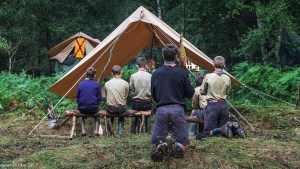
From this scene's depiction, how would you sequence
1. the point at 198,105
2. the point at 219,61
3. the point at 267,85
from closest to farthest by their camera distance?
the point at 219,61, the point at 198,105, the point at 267,85

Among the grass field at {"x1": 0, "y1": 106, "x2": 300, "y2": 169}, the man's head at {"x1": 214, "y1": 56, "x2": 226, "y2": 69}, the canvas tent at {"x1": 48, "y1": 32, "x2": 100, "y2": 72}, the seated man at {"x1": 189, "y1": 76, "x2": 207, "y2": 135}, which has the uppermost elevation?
the canvas tent at {"x1": 48, "y1": 32, "x2": 100, "y2": 72}

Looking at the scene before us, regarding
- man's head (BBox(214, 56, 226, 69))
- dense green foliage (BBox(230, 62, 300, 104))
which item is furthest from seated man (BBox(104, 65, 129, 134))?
dense green foliage (BBox(230, 62, 300, 104))

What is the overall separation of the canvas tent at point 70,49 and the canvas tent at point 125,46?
11.8 m

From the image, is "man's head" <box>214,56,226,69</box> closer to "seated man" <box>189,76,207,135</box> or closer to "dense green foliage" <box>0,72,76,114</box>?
"seated man" <box>189,76,207,135</box>

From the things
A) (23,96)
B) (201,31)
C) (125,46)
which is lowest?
(23,96)

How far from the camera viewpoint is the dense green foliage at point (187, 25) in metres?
17.8

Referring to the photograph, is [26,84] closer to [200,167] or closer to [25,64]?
[200,167]

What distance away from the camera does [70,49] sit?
2639 centimetres

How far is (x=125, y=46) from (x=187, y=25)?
36.3 ft

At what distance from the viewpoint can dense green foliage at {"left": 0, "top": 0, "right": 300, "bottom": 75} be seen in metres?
17.8

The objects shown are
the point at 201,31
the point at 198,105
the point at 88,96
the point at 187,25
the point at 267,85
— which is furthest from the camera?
the point at 187,25

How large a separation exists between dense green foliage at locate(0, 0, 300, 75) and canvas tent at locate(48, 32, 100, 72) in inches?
41.5

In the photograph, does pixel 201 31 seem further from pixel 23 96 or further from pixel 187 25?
pixel 23 96

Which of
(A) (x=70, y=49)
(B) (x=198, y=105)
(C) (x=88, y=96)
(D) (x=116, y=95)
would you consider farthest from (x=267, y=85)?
(A) (x=70, y=49)
